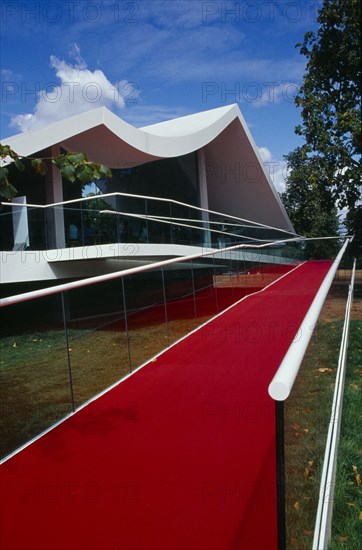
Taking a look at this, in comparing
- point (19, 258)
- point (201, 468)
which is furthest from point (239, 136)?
point (201, 468)

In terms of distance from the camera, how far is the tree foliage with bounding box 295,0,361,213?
15070mm

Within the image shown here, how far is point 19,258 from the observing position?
10.1 meters

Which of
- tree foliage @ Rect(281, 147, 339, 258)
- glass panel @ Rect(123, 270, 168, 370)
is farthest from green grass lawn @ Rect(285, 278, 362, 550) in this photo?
tree foliage @ Rect(281, 147, 339, 258)

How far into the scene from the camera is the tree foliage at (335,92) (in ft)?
49.4

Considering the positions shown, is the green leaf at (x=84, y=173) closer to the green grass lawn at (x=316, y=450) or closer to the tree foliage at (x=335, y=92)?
the green grass lawn at (x=316, y=450)

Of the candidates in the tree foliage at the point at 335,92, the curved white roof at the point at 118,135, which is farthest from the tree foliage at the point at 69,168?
the tree foliage at the point at 335,92

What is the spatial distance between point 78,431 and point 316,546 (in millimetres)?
2182

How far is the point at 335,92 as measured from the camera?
1627 cm

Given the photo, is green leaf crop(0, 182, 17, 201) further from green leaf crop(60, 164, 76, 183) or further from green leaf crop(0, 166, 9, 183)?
green leaf crop(60, 164, 76, 183)

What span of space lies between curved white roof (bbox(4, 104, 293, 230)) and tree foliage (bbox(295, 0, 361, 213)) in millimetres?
3647

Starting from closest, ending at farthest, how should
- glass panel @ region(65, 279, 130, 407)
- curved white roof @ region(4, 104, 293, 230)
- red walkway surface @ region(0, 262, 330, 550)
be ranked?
1. red walkway surface @ region(0, 262, 330, 550)
2. glass panel @ region(65, 279, 130, 407)
3. curved white roof @ region(4, 104, 293, 230)

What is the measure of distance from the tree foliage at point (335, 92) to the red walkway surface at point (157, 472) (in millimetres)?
11961

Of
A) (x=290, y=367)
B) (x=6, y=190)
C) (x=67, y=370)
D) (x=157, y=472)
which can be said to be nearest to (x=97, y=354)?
(x=67, y=370)

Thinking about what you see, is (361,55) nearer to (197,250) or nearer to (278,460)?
(197,250)
